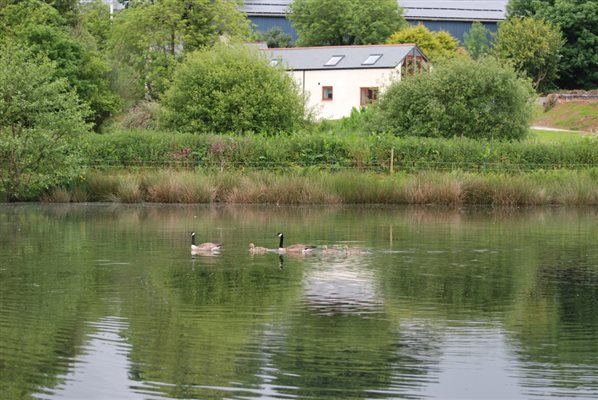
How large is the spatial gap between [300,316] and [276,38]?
9319cm

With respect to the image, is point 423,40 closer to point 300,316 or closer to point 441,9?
point 441,9

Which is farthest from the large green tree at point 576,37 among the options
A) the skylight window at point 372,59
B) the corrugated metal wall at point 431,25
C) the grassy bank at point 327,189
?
the grassy bank at point 327,189

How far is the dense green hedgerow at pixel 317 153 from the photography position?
49.6 meters

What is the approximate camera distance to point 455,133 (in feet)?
177

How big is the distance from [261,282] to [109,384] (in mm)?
8763

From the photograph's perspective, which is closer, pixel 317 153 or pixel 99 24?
pixel 317 153

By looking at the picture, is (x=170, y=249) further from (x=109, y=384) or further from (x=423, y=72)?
(x=423, y=72)

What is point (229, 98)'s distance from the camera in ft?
178

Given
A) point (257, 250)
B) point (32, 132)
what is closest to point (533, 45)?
point (32, 132)

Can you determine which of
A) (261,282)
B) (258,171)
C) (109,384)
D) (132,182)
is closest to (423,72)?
(258,171)

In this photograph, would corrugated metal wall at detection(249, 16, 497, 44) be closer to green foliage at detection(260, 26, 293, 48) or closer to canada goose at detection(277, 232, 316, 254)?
green foliage at detection(260, 26, 293, 48)

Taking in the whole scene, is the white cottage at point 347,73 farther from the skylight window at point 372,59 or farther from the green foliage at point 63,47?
the green foliage at point 63,47

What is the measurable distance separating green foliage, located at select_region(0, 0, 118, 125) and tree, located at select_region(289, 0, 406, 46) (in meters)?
36.3

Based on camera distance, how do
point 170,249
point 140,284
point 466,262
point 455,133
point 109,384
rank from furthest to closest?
point 455,133 < point 170,249 < point 466,262 < point 140,284 < point 109,384
